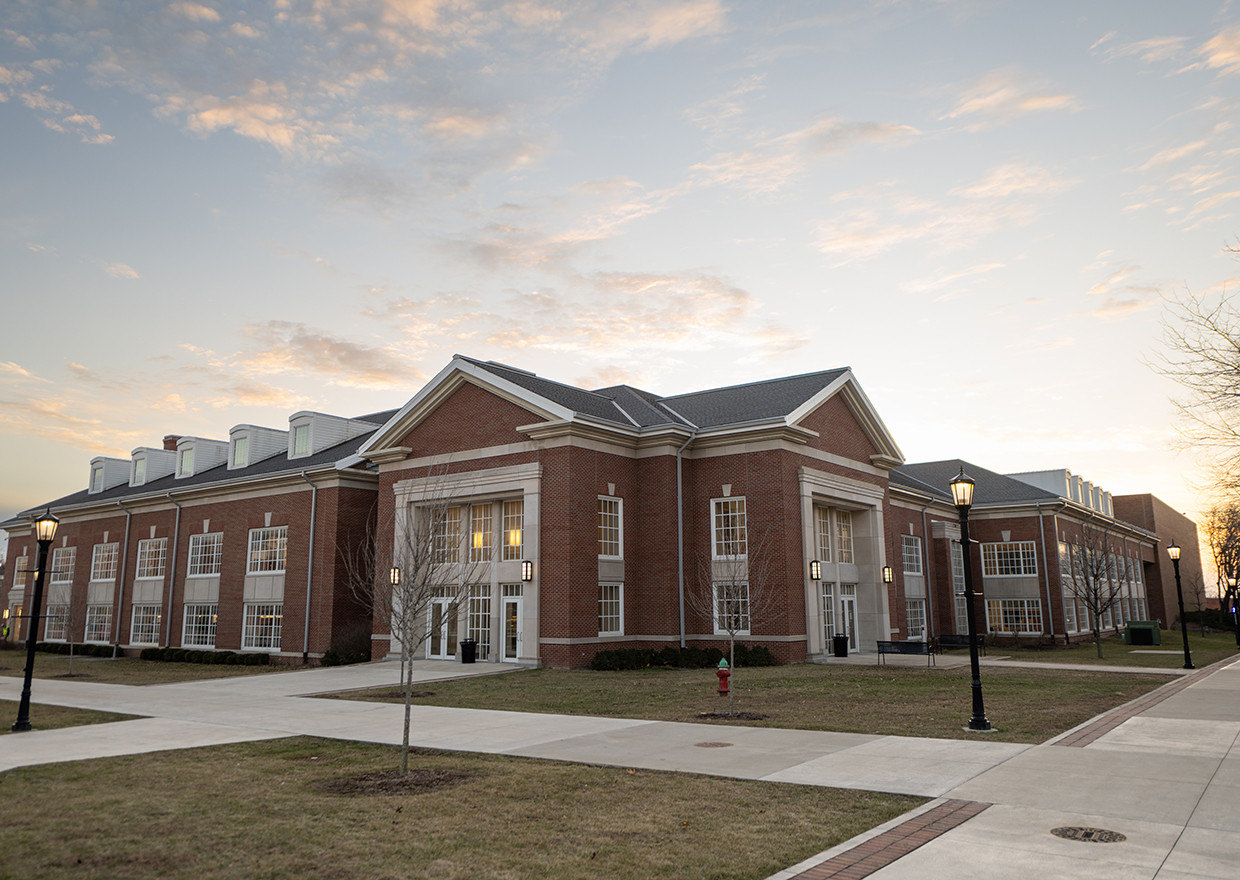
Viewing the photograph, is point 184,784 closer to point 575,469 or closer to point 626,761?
point 626,761

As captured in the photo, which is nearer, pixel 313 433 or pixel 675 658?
pixel 675 658

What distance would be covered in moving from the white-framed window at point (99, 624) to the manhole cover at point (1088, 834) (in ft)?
159

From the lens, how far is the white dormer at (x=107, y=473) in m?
51.7

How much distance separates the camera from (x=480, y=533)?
31781 mm

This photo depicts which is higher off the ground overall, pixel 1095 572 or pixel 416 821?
pixel 1095 572

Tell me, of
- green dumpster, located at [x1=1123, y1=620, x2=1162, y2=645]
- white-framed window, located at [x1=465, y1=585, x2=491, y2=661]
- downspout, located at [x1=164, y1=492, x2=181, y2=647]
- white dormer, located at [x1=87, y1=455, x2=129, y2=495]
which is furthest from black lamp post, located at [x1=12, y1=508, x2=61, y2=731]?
green dumpster, located at [x1=1123, y1=620, x2=1162, y2=645]

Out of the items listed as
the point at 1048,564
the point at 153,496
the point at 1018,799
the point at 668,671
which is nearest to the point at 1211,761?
the point at 1018,799

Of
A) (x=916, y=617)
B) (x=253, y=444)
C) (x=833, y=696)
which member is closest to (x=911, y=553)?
(x=916, y=617)

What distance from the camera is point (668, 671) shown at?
90.1 feet

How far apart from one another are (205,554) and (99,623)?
35.0 feet

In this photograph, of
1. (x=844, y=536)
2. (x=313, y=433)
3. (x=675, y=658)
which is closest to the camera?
(x=675, y=658)

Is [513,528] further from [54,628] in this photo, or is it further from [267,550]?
[54,628]

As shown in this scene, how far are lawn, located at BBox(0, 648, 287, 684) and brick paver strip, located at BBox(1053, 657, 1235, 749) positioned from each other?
2570 cm

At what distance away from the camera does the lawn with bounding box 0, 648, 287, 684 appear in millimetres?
28828
